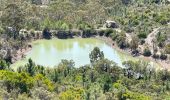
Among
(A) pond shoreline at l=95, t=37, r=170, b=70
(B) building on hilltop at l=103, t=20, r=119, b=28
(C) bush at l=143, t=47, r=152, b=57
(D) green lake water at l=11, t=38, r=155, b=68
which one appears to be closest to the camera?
(A) pond shoreline at l=95, t=37, r=170, b=70

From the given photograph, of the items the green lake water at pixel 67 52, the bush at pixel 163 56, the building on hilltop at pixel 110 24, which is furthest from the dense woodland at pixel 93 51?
the green lake water at pixel 67 52

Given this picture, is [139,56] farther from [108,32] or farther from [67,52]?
[108,32]

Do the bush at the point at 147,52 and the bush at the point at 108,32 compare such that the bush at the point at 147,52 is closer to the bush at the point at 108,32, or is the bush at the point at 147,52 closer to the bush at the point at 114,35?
the bush at the point at 114,35

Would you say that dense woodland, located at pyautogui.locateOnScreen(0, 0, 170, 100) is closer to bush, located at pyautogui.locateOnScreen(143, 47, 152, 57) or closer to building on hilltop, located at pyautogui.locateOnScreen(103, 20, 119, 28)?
bush, located at pyautogui.locateOnScreen(143, 47, 152, 57)

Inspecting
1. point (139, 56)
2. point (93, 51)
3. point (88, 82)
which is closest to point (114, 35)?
point (139, 56)

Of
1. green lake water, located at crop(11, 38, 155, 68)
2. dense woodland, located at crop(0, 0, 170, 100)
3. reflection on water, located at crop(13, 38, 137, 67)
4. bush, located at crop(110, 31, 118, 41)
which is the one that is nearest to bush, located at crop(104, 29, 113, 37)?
dense woodland, located at crop(0, 0, 170, 100)

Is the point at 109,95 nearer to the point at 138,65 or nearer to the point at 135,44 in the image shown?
the point at 138,65
